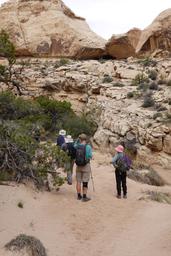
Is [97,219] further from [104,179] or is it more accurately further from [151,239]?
[104,179]

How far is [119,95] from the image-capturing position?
81.5 ft

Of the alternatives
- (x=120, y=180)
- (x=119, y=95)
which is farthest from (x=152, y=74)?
(x=120, y=180)

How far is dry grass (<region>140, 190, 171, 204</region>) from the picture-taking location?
39.1 feet

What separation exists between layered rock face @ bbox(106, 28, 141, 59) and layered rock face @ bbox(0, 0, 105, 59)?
2.38 ft

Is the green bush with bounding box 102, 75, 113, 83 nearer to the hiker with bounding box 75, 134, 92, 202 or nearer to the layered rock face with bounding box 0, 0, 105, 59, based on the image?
the layered rock face with bounding box 0, 0, 105, 59

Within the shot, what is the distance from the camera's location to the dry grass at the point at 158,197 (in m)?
11.9

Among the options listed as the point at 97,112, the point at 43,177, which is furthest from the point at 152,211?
the point at 97,112

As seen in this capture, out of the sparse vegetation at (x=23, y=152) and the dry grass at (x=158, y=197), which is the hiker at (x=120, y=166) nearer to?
the dry grass at (x=158, y=197)

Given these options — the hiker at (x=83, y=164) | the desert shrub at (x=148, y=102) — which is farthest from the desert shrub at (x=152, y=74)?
the hiker at (x=83, y=164)

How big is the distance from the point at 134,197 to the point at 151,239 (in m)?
3.15

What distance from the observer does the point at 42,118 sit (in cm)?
2067

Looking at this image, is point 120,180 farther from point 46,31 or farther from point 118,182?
point 46,31

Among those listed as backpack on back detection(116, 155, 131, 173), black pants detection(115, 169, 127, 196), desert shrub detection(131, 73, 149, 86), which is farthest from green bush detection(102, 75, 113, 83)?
backpack on back detection(116, 155, 131, 173)

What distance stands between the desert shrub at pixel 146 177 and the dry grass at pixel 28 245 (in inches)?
276
